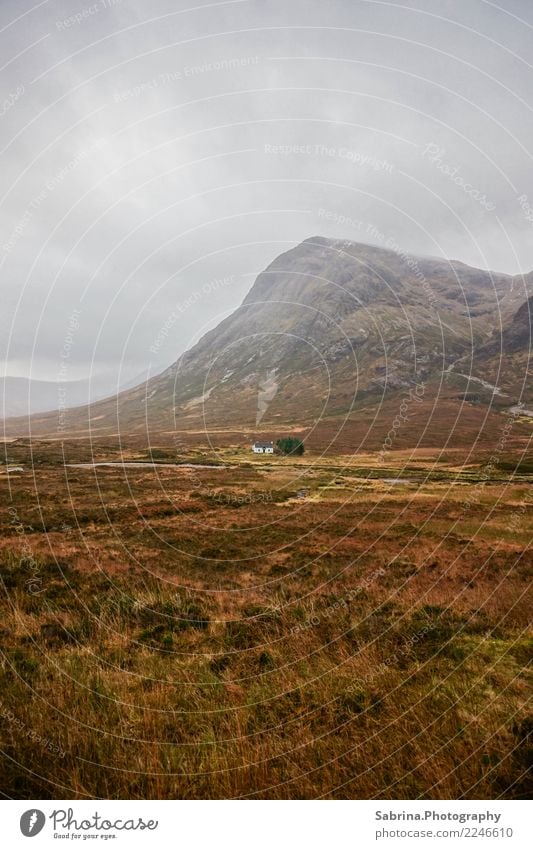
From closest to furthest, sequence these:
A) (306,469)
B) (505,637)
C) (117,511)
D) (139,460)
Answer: (505,637) < (117,511) < (306,469) < (139,460)

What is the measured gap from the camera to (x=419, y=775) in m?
4.32

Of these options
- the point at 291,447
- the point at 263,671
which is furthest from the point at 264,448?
the point at 263,671

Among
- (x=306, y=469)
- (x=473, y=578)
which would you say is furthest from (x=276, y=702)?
(x=306, y=469)

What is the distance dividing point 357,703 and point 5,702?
5506 millimetres

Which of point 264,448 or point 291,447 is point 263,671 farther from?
point 264,448
